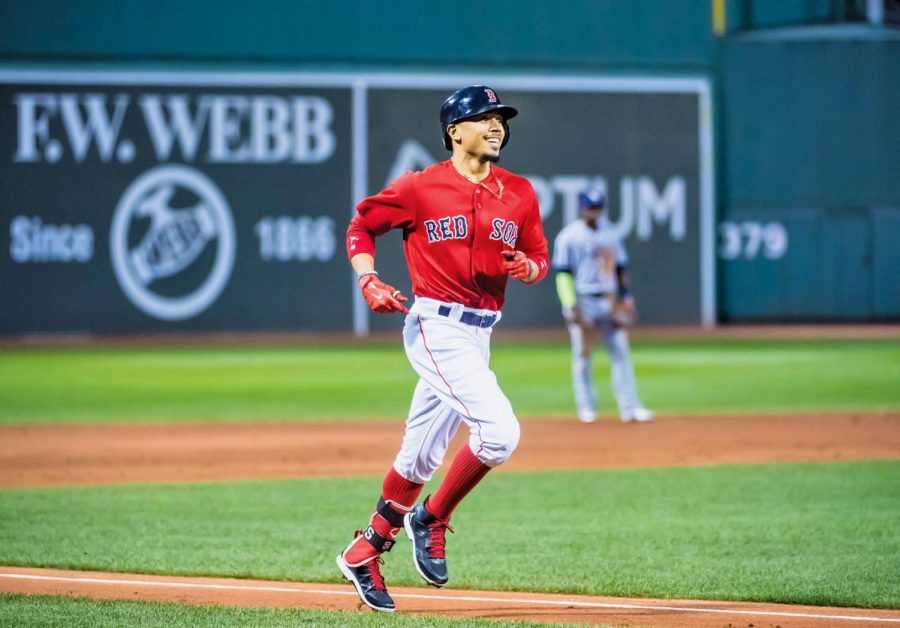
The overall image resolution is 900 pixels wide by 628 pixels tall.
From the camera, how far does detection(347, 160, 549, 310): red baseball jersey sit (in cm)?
573

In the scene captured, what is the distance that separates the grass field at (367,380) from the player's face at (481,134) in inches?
340

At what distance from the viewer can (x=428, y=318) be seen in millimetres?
5758

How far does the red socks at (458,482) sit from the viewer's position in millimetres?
5684

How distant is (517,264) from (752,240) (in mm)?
23940

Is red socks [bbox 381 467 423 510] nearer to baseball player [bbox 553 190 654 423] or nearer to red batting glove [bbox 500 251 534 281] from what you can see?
red batting glove [bbox 500 251 534 281]

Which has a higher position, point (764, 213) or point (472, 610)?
point (764, 213)

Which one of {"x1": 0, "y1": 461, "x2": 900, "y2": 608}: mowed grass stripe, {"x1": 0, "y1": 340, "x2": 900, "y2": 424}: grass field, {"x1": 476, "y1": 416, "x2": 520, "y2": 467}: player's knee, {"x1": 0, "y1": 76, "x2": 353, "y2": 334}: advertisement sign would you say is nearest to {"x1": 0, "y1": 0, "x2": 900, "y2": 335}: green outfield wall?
{"x1": 0, "y1": 76, "x2": 353, "y2": 334}: advertisement sign

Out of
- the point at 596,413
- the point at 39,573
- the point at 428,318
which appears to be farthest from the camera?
the point at 596,413

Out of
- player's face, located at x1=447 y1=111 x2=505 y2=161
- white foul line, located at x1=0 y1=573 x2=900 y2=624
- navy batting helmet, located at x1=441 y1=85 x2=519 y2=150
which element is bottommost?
white foul line, located at x1=0 y1=573 x2=900 y2=624

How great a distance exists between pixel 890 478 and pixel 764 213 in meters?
19.5

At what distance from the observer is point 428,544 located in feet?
19.0

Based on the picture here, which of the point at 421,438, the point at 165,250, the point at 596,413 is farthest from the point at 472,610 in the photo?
the point at 165,250


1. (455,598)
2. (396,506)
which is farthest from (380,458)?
(396,506)

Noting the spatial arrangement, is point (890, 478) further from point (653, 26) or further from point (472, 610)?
point (653, 26)
